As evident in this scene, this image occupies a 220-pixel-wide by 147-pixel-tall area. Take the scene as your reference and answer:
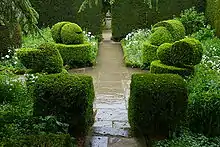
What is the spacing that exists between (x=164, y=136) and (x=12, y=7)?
259 centimetres

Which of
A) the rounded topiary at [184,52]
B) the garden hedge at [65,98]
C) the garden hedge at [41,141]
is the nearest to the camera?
the garden hedge at [41,141]

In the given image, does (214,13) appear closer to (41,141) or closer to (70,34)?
(70,34)

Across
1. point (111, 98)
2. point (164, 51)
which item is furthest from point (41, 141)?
point (164, 51)

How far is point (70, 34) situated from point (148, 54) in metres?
2.22

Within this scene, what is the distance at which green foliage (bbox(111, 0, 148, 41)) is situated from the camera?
14.6 m

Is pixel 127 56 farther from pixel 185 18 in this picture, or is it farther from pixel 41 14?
pixel 41 14

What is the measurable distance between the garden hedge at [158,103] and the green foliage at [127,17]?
987cm

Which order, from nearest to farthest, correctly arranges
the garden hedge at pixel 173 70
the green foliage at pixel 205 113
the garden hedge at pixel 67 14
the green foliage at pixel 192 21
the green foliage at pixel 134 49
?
1. the green foliage at pixel 205 113
2. the garden hedge at pixel 173 70
3. the green foliage at pixel 134 49
4. the green foliage at pixel 192 21
5. the garden hedge at pixel 67 14

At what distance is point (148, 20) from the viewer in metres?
14.7

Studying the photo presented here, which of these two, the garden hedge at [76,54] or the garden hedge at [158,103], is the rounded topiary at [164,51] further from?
the garden hedge at [76,54]

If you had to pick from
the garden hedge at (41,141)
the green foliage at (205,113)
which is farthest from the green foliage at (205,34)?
the garden hedge at (41,141)

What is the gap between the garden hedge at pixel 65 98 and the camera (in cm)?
456

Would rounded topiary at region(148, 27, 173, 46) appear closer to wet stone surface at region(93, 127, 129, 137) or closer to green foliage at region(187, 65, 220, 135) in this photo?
Result: green foliage at region(187, 65, 220, 135)

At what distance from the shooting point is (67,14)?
14.1m
